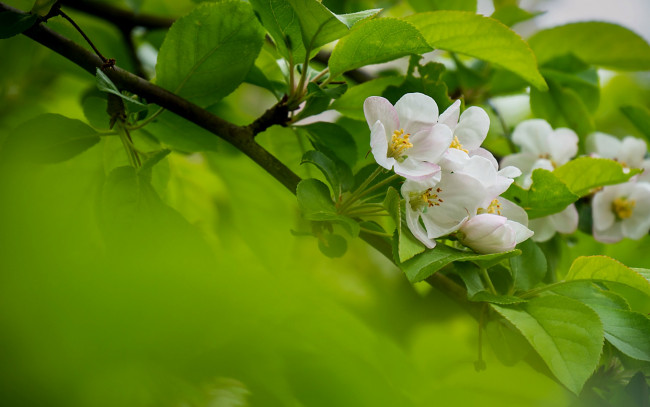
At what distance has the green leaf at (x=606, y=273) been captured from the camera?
1.55ft

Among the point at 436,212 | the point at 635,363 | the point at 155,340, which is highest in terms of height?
the point at 155,340

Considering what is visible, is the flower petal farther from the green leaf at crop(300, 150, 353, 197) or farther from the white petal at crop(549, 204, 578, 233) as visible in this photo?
the green leaf at crop(300, 150, 353, 197)

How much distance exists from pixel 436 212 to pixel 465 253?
0.13 feet

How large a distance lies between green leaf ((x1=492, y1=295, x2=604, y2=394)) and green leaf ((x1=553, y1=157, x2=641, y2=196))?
0.20 metres

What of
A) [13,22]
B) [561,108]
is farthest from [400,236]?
[561,108]

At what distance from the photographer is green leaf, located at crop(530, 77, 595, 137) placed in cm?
85

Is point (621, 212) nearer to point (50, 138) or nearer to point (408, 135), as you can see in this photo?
point (408, 135)

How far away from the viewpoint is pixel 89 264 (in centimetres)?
18

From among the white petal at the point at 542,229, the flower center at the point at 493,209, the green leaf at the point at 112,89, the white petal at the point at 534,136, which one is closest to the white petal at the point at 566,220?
the white petal at the point at 542,229

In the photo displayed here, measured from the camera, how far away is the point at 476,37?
0.57 metres

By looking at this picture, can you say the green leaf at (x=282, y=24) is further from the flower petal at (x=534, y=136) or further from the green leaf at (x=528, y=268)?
the flower petal at (x=534, y=136)

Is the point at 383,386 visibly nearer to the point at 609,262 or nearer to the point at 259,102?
the point at 609,262

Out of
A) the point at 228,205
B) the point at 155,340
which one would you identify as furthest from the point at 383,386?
the point at 228,205

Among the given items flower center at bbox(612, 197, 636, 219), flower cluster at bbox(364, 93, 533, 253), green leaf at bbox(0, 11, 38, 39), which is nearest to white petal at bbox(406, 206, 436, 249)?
flower cluster at bbox(364, 93, 533, 253)
